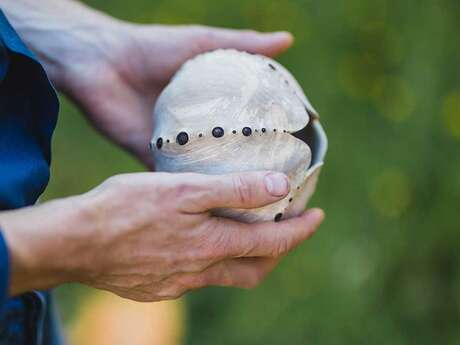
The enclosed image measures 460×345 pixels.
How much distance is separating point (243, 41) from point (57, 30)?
1.21ft

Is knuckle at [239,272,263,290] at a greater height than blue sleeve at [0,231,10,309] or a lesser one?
lesser

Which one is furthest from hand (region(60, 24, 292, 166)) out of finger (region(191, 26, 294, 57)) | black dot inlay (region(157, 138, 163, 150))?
black dot inlay (region(157, 138, 163, 150))

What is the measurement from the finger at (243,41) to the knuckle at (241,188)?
1.66 ft

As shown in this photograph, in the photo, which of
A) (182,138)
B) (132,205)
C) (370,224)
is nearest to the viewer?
(132,205)

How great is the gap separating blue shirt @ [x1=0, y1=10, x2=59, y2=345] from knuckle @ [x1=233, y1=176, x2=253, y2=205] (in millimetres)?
275

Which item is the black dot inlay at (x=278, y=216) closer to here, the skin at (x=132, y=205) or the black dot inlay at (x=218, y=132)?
the skin at (x=132, y=205)

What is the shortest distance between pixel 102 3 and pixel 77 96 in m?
1.56

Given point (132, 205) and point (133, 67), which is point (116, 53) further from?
point (132, 205)

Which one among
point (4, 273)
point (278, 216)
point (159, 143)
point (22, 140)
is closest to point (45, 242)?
point (4, 273)

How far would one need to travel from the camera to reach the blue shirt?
111 cm

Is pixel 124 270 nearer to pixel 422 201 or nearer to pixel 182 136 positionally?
pixel 182 136

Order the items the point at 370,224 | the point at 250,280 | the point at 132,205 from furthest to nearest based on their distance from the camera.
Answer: the point at 370,224 → the point at 250,280 → the point at 132,205

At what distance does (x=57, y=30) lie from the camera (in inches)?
62.1

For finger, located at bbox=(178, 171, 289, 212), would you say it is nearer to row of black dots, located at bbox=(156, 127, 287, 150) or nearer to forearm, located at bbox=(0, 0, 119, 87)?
row of black dots, located at bbox=(156, 127, 287, 150)
